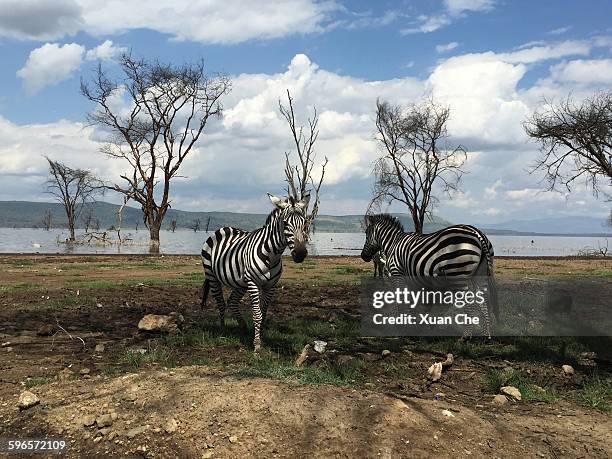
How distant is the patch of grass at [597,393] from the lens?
530cm

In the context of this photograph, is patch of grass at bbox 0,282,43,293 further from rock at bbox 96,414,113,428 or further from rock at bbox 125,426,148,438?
rock at bbox 125,426,148,438

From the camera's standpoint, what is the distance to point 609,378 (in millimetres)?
6367

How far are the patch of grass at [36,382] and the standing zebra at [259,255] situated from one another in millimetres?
2923

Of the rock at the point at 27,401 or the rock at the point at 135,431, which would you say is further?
the rock at the point at 27,401

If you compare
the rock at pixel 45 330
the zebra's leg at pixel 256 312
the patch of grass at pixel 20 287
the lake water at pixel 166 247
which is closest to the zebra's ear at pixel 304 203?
the zebra's leg at pixel 256 312

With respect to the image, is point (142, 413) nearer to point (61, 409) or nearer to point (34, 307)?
point (61, 409)

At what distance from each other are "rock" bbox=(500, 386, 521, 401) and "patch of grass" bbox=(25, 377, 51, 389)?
5.53 metres

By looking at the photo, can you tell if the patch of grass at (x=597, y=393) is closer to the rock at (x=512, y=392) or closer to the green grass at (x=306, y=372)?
the rock at (x=512, y=392)

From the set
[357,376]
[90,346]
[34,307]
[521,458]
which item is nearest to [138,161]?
[34,307]

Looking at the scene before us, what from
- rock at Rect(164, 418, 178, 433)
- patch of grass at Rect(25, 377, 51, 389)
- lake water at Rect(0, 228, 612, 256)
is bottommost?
lake water at Rect(0, 228, 612, 256)

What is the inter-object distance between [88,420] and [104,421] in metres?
0.17

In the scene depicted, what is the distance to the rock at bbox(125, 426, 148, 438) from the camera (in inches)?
177

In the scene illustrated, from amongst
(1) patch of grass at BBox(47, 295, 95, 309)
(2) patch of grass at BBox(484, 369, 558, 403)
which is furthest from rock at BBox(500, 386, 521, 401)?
(1) patch of grass at BBox(47, 295, 95, 309)

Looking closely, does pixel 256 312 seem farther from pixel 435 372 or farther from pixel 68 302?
pixel 68 302
